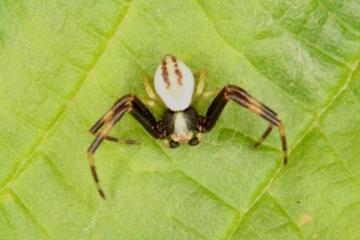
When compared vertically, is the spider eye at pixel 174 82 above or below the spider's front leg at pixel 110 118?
above

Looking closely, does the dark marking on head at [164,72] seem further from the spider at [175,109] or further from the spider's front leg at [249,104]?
the spider's front leg at [249,104]

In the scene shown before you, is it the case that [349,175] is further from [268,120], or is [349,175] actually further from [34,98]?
[34,98]

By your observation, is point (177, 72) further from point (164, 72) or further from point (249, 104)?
point (249, 104)

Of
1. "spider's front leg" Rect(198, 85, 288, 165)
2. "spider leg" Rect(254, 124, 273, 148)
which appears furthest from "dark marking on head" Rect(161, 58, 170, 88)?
"spider leg" Rect(254, 124, 273, 148)

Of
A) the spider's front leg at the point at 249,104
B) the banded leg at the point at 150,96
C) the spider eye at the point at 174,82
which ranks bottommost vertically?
the banded leg at the point at 150,96

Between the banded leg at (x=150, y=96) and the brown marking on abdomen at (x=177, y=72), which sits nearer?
the brown marking on abdomen at (x=177, y=72)

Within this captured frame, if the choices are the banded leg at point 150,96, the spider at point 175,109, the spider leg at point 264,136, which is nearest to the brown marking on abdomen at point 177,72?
the spider at point 175,109

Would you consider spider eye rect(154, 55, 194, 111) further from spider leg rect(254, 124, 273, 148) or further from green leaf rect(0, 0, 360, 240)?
spider leg rect(254, 124, 273, 148)

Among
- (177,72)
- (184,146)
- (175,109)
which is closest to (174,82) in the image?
(177,72)
